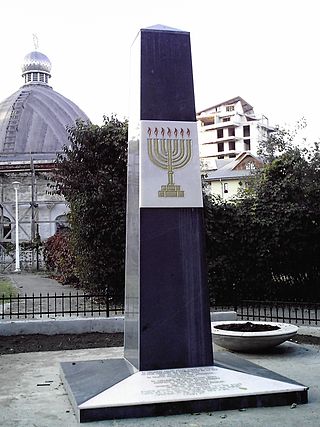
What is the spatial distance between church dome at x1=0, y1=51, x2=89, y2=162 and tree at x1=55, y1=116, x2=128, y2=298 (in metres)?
24.0

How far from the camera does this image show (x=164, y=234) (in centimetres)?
650

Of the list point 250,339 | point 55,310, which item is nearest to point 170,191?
point 250,339

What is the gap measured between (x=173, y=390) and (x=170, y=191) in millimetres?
2225

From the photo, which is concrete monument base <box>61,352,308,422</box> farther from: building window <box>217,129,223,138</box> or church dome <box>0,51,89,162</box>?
building window <box>217,129,223,138</box>

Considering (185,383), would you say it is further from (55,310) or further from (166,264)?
(55,310)

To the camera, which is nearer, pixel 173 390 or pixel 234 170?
pixel 173 390

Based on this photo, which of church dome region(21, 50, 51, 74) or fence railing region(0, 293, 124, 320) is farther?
church dome region(21, 50, 51, 74)

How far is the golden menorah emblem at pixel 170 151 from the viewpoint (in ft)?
21.8

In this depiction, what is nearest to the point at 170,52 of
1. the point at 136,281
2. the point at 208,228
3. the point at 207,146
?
the point at 136,281

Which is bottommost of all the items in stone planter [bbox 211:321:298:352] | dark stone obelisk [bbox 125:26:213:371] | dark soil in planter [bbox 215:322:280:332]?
stone planter [bbox 211:321:298:352]

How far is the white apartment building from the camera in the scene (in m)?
81.8

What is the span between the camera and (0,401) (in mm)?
6062

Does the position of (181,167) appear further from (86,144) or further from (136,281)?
(86,144)

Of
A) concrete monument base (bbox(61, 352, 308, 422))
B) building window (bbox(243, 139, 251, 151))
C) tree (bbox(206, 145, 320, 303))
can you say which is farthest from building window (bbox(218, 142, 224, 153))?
concrete monument base (bbox(61, 352, 308, 422))
